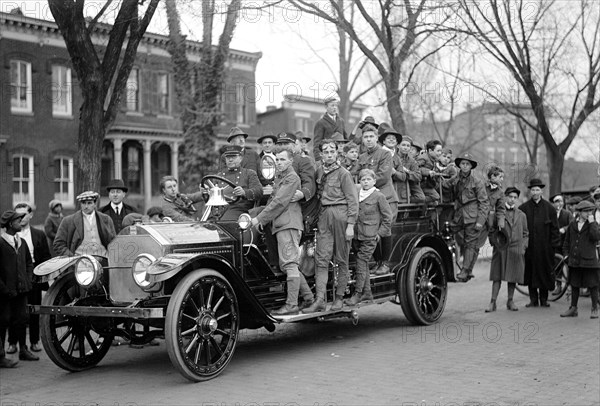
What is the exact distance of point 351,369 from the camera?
6941mm

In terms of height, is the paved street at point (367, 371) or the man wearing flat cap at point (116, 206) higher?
the man wearing flat cap at point (116, 206)

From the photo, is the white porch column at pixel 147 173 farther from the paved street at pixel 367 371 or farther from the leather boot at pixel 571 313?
the leather boot at pixel 571 313

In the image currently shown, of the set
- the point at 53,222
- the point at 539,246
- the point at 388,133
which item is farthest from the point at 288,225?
the point at 53,222

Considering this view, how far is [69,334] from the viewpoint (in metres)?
7.21

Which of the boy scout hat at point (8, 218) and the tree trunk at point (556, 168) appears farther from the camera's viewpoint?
the tree trunk at point (556, 168)

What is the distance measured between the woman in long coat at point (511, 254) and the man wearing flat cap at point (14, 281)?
6.65 metres

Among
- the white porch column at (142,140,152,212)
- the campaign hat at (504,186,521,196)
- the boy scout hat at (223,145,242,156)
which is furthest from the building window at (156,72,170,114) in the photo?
the boy scout hat at (223,145,242,156)

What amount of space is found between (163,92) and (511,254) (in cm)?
2289

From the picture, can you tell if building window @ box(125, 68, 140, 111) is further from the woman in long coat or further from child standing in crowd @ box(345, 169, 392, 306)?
child standing in crowd @ box(345, 169, 392, 306)

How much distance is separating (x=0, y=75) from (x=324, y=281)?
2082 centimetres

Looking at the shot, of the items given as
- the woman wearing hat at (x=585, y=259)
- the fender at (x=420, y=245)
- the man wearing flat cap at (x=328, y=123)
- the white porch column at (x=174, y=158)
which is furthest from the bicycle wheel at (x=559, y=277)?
the white porch column at (x=174, y=158)

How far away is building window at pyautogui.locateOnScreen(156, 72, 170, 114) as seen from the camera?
3080 centimetres

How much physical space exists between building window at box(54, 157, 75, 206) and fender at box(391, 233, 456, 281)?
20.2 meters

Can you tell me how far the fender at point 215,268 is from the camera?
20.5 ft
